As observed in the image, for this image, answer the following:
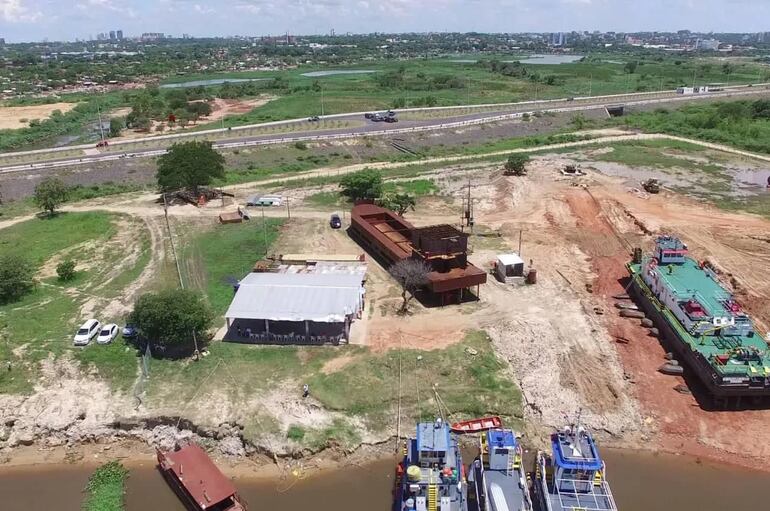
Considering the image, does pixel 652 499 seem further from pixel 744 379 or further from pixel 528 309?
pixel 528 309

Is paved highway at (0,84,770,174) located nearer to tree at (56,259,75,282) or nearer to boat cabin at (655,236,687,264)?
tree at (56,259,75,282)

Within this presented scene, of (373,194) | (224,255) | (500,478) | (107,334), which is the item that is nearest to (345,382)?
(500,478)

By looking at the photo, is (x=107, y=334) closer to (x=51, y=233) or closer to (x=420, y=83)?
(x=51, y=233)

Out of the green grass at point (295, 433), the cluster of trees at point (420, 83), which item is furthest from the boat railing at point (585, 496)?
the cluster of trees at point (420, 83)

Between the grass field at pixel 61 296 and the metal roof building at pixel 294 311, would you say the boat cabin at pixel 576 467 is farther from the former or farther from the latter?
the grass field at pixel 61 296

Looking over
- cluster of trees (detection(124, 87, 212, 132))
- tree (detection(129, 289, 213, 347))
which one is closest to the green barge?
tree (detection(129, 289, 213, 347))
